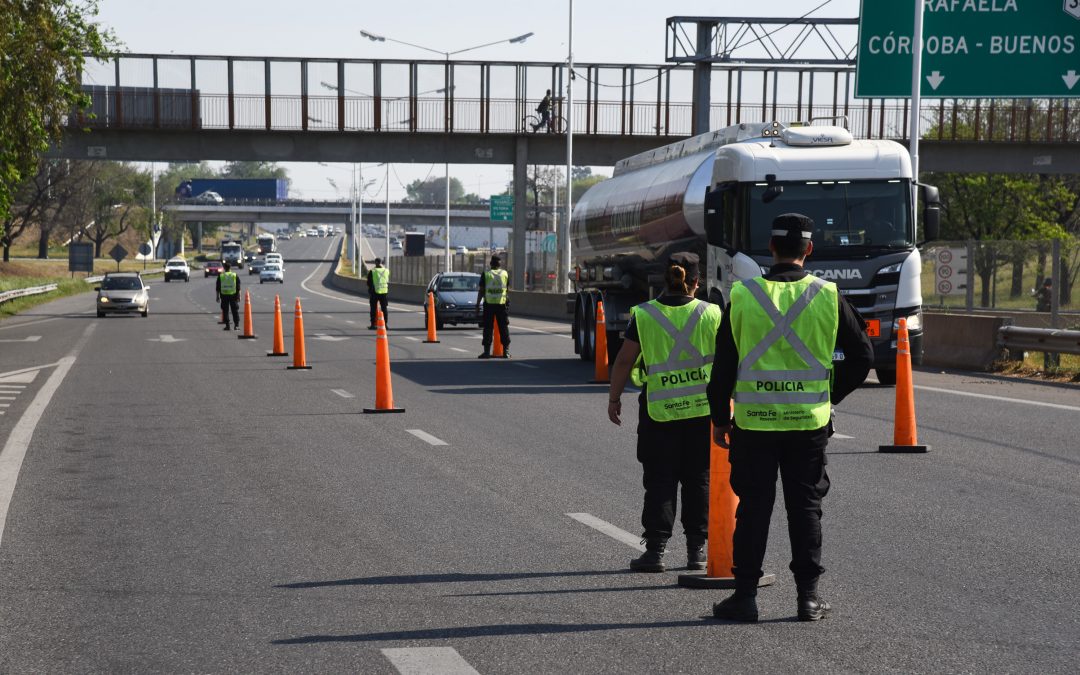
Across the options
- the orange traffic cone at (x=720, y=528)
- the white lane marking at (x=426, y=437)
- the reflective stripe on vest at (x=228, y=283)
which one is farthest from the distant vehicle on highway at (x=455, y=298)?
the orange traffic cone at (x=720, y=528)

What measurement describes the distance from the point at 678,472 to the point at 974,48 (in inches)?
1028

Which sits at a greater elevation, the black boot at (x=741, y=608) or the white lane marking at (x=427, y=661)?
the black boot at (x=741, y=608)

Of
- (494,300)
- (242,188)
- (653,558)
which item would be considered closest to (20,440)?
(653,558)

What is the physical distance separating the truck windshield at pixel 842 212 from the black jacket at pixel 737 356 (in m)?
12.8

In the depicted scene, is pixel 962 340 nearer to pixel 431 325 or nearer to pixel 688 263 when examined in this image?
pixel 431 325

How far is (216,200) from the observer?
17750 centimetres

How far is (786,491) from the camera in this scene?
7.05 metres

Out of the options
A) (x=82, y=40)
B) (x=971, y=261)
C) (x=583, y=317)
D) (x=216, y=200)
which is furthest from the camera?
(x=216, y=200)

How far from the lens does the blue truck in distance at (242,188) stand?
604ft

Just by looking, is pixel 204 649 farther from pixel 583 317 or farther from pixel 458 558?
pixel 583 317

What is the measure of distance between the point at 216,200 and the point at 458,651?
576ft

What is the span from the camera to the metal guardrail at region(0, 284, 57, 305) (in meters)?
55.3

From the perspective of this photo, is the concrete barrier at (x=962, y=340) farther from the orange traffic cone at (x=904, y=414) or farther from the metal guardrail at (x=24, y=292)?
the metal guardrail at (x=24, y=292)

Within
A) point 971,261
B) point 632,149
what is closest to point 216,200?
point 632,149
